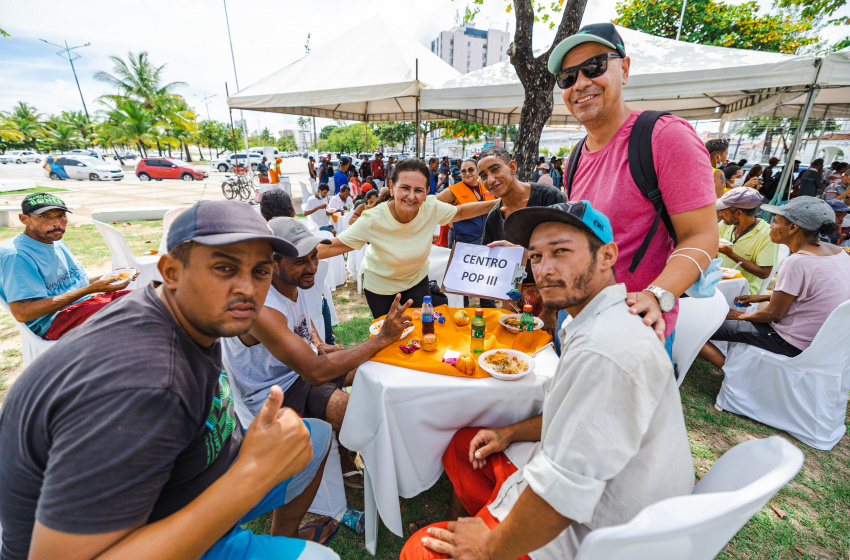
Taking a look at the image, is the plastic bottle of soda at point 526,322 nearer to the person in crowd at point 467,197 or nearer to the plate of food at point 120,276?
the person in crowd at point 467,197

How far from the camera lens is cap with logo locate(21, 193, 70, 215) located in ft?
9.85

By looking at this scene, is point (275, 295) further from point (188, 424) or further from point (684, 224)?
point (684, 224)

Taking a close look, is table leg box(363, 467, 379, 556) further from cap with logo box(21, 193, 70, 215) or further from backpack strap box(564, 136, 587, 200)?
cap with logo box(21, 193, 70, 215)

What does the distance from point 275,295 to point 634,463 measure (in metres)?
2.04

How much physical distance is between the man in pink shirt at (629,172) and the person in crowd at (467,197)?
293cm

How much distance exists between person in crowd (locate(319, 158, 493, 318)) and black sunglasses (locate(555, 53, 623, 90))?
5.58ft

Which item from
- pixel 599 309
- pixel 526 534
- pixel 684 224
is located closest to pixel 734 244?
pixel 684 224

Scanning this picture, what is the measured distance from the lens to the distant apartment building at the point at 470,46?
9494cm

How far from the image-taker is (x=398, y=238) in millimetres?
3436

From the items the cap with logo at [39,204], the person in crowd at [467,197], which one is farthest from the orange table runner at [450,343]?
the cap with logo at [39,204]

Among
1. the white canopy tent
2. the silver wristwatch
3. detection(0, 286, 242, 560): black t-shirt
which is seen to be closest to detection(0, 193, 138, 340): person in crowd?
detection(0, 286, 242, 560): black t-shirt

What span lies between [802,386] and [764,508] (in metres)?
1.25

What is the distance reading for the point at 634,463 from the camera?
3.83 ft

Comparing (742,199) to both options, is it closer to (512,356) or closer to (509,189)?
(509,189)
